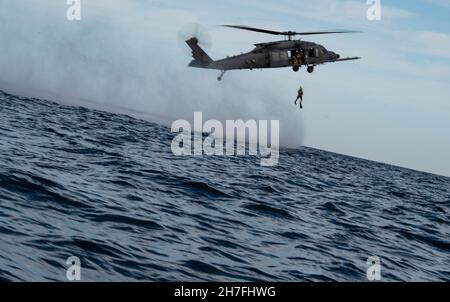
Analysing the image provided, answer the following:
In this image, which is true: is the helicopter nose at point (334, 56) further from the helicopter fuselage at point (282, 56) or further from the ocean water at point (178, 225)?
the ocean water at point (178, 225)

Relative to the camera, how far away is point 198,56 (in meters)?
40.8

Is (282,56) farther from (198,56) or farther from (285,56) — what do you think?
(198,56)

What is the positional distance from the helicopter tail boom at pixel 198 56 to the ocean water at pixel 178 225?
425 inches

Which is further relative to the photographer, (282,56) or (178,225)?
(282,56)

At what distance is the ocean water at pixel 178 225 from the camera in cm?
1266

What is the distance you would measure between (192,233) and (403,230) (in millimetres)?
12530

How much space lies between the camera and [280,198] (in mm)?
27250

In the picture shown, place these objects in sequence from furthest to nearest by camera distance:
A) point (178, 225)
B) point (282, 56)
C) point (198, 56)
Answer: point (198, 56) < point (282, 56) < point (178, 225)

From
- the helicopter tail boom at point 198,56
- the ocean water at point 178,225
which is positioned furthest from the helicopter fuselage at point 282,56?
the ocean water at point 178,225

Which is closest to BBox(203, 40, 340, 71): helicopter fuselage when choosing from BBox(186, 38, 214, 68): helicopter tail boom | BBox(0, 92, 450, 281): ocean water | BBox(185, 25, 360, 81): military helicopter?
BBox(185, 25, 360, 81): military helicopter

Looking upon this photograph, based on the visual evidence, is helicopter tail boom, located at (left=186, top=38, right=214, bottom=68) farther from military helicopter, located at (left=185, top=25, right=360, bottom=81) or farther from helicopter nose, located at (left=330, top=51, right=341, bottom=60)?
helicopter nose, located at (left=330, top=51, right=341, bottom=60)

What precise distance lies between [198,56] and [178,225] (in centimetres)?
2551

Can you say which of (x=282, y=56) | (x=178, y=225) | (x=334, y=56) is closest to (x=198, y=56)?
(x=282, y=56)
